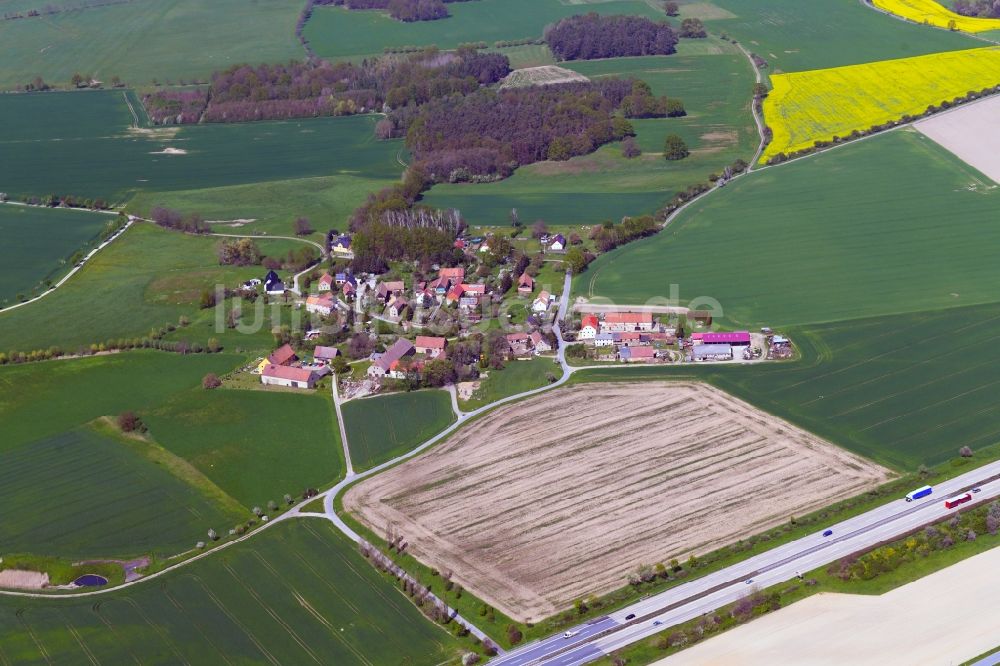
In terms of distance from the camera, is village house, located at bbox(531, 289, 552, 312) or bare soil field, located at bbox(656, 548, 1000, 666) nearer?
bare soil field, located at bbox(656, 548, 1000, 666)

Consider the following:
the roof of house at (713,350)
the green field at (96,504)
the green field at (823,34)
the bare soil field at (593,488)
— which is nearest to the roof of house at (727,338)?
the roof of house at (713,350)

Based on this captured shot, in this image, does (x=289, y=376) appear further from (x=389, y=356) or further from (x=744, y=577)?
(x=744, y=577)

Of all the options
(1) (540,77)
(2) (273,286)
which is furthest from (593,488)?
(1) (540,77)

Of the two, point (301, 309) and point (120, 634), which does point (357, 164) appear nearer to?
point (301, 309)

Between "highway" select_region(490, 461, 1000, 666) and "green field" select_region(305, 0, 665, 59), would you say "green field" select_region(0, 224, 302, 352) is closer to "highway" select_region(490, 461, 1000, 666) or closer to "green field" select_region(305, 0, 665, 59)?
"highway" select_region(490, 461, 1000, 666)

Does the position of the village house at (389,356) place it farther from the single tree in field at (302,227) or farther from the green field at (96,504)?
the single tree in field at (302,227)

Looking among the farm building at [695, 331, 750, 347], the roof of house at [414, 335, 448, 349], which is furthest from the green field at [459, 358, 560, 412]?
the farm building at [695, 331, 750, 347]
